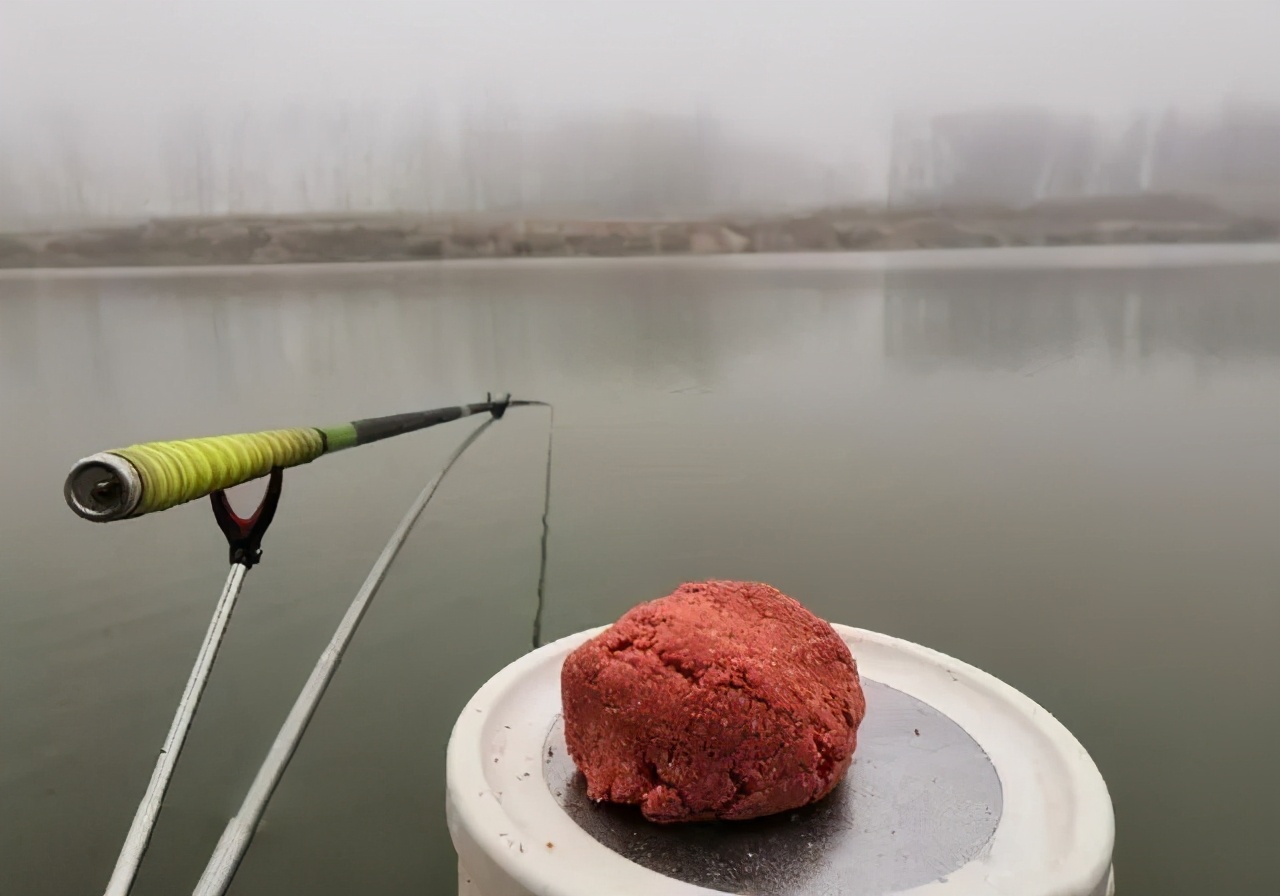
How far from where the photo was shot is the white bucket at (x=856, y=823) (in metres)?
0.52

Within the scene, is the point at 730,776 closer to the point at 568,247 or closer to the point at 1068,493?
the point at 1068,493

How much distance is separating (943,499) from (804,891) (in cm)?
155

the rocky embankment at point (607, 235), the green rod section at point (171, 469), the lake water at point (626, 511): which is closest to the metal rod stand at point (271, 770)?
the green rod section at point (171, 469)

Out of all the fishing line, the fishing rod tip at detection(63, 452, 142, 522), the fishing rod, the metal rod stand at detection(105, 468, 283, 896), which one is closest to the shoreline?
the fishing line

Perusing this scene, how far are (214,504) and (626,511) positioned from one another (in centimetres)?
142

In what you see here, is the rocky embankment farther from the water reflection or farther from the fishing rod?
the fishing rod

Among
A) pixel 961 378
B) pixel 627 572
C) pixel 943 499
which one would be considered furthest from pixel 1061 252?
pixel 627 572

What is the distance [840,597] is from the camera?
1689 mm

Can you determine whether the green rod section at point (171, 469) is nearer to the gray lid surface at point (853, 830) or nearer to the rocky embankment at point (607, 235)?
the gray lid surface at point (853, 830)

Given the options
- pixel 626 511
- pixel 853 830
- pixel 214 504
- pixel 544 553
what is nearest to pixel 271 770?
pixel 214 504

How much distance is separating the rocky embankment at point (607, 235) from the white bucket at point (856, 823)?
1.79 m

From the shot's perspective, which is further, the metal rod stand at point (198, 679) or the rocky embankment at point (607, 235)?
the rocky embankment at point (607, 235)

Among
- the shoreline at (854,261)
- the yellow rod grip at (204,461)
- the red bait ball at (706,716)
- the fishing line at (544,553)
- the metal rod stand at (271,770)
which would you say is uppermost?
the shoreline at (854,261)

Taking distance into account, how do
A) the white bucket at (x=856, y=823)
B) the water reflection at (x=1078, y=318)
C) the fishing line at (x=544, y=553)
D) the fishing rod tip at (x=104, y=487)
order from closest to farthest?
the fishing rod tip at (x=104, y=487) < the white bucket at (x=856, y=823) < the fishing line at (x=544, y=553) < the water reflection at (x=1078, y=318)
